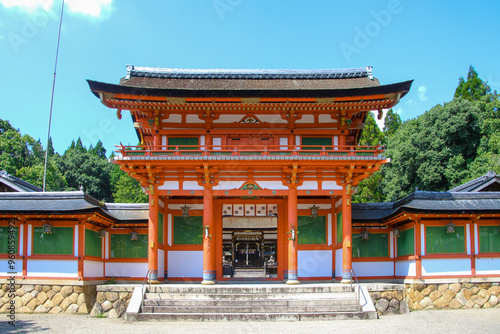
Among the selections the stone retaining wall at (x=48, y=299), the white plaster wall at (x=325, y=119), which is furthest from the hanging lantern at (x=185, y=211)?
the white plaster wall at (x=325, y=119)

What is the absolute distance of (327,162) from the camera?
58.0 feet

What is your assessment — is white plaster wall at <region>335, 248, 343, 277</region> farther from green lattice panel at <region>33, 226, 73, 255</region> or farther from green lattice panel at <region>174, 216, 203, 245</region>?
green lattice panel at <region>33, 226, 73, 255</region>

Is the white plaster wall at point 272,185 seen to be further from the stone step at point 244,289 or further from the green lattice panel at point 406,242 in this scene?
the green lattice panel at point 406,242

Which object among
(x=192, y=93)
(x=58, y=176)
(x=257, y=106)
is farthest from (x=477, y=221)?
(x=58, y=176)

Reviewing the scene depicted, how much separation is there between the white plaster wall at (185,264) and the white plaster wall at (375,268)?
6941 mm

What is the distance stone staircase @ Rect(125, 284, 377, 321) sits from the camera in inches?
567

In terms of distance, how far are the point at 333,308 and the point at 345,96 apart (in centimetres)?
808

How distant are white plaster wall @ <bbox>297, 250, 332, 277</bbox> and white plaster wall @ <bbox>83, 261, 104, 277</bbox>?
8.77 m

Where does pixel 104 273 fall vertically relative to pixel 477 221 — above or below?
below

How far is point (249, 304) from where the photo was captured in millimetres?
15195

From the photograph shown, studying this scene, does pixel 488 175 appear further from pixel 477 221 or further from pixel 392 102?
pixel 392 102

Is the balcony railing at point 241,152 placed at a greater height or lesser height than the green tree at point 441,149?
lesser

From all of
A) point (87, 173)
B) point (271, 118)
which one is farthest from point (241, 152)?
point (87, 173)

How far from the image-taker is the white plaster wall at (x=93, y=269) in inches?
699
